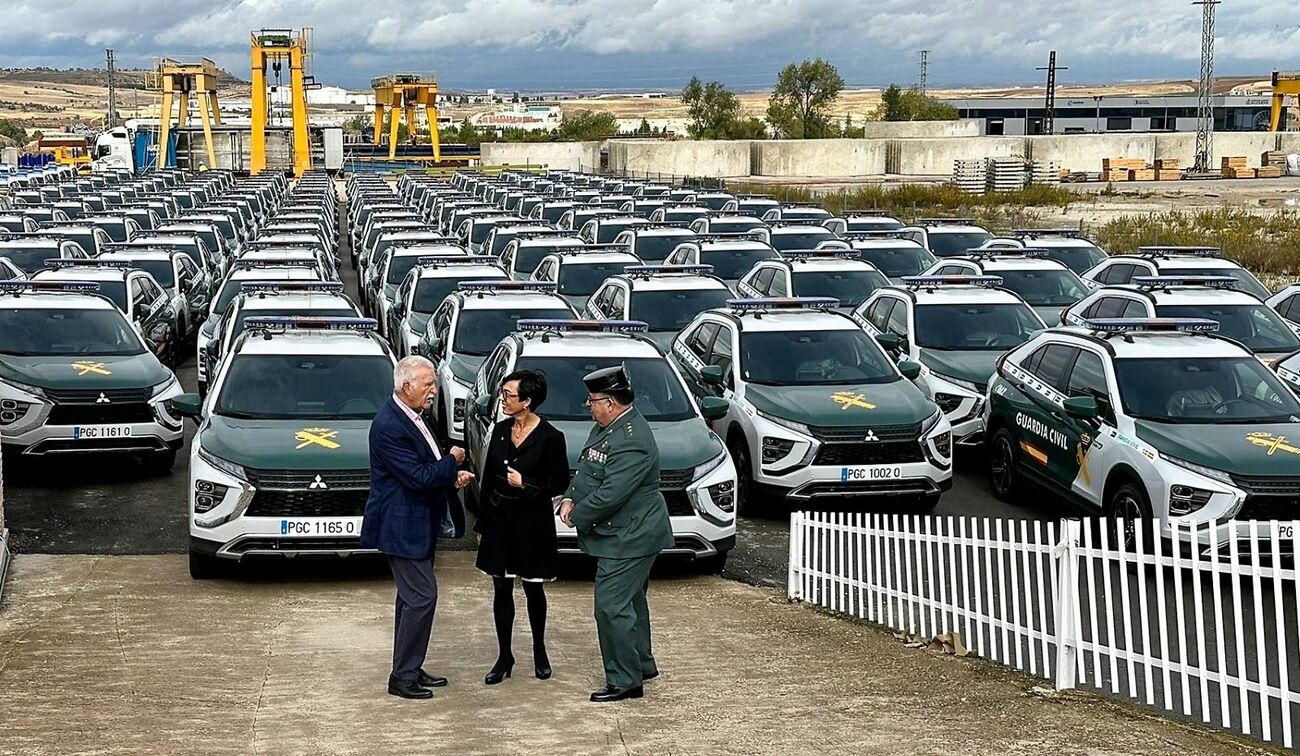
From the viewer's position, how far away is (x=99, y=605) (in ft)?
32.4

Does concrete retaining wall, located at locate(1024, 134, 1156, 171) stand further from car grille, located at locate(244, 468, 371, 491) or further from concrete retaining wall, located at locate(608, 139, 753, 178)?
car grille, located at locate(244, 468, 371, 491)

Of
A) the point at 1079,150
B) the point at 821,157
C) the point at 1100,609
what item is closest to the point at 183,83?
the point at 821,157

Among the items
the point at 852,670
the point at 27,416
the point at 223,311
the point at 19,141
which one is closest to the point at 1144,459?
the point at 852,670

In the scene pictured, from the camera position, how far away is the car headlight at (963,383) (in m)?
15.9

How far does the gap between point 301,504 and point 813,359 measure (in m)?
5.57

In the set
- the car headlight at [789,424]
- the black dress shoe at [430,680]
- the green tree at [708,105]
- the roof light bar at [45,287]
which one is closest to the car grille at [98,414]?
the roof light bar at [45,287]

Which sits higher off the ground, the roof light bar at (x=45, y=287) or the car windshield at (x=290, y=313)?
the roof light bar at (x=45, y=287)

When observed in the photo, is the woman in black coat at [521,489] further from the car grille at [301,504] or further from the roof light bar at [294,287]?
the roof light bar at [294,287]

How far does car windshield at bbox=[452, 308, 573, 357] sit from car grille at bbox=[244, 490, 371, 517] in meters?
5.97

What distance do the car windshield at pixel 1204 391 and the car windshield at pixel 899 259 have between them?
1118 cm

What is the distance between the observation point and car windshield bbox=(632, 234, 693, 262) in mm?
27827

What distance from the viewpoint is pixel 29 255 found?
24.9 m

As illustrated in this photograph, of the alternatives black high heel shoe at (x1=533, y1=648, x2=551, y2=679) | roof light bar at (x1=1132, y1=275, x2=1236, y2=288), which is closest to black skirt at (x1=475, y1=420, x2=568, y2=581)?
black high heel shoe at (x1=533, y1=648, x2=551, y2=679)

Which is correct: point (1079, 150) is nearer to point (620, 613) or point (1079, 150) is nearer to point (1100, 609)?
point (1100, 609)
